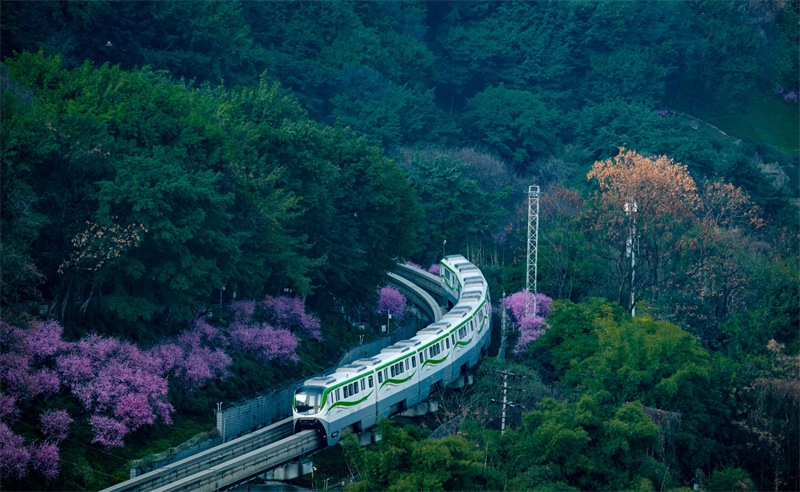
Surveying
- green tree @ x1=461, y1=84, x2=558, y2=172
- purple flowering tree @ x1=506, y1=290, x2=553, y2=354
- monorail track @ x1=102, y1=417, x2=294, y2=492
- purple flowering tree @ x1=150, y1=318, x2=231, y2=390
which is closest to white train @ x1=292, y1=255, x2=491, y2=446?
monorail track @ x1=102, y1=417, x2=294, y2=492

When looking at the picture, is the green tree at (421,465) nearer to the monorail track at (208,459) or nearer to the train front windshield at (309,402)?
the monorail track at (208,459)

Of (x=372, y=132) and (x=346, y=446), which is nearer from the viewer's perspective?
(x=346, y=446)

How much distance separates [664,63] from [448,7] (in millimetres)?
18284

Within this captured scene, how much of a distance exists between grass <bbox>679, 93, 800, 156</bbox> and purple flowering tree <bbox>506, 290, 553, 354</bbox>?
1839 inches

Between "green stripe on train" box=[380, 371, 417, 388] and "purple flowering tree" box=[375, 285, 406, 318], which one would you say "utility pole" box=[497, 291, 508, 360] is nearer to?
"purple flowering tree" box=[375, 285, 406, 318]

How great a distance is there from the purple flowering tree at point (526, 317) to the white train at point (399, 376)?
1541 millimetres

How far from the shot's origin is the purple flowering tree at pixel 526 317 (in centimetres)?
5500

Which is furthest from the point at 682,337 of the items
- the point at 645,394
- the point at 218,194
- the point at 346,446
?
the point at 218,194

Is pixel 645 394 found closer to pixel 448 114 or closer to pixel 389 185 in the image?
pixel 389 185

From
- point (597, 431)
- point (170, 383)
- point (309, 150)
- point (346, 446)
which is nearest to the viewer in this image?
point (346, 446)

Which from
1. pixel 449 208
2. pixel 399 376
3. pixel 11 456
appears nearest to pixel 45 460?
pixel 11 456

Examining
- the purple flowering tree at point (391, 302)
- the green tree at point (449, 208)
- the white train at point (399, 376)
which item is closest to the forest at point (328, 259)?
the green tree at point (449, 208)

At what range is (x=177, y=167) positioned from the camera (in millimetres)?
44062

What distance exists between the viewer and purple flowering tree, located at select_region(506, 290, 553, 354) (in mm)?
55000
